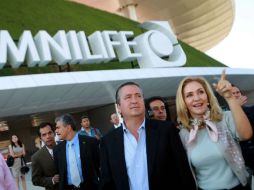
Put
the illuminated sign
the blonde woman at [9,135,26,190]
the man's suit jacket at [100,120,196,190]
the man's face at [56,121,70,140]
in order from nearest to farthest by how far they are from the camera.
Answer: the man's suit jacket at [100,120,196,190] < the man's face at [56,121,70,140] < the blonde woman at [9,135,26,190] < the illuminated sign

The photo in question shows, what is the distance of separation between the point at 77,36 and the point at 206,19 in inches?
1809

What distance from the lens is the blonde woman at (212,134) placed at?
303cm

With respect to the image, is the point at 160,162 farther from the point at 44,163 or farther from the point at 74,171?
the point at 44,163

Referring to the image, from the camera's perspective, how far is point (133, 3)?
5047 cm

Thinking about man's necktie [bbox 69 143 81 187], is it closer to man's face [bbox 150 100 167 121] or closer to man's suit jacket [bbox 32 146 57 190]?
man's suit jacket [bbox 32 146 57 190]

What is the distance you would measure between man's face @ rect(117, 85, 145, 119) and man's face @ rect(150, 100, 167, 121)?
6.87ft

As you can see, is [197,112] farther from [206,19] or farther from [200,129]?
[206,19]

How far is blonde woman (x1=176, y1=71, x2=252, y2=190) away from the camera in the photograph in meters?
3.03

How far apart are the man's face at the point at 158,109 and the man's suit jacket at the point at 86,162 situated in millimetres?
904

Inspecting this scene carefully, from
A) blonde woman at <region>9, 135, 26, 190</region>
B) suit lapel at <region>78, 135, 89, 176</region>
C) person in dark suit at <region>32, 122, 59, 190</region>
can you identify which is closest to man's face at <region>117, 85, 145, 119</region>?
suit lapel at <region>78, 135, 89, 176</region>

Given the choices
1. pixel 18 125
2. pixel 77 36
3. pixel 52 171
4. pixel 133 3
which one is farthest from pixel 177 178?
pixel 133 3

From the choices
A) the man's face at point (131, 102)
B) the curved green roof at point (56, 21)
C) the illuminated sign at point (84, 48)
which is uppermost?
the curved green roof at point (56, 21)

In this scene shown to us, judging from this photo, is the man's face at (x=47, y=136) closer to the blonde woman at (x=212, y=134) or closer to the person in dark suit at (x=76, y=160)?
the person in dark suit at (x=76, y=160)

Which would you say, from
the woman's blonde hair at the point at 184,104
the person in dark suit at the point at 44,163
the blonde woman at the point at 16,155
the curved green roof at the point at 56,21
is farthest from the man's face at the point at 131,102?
the curved green roof at the point at 56,21
